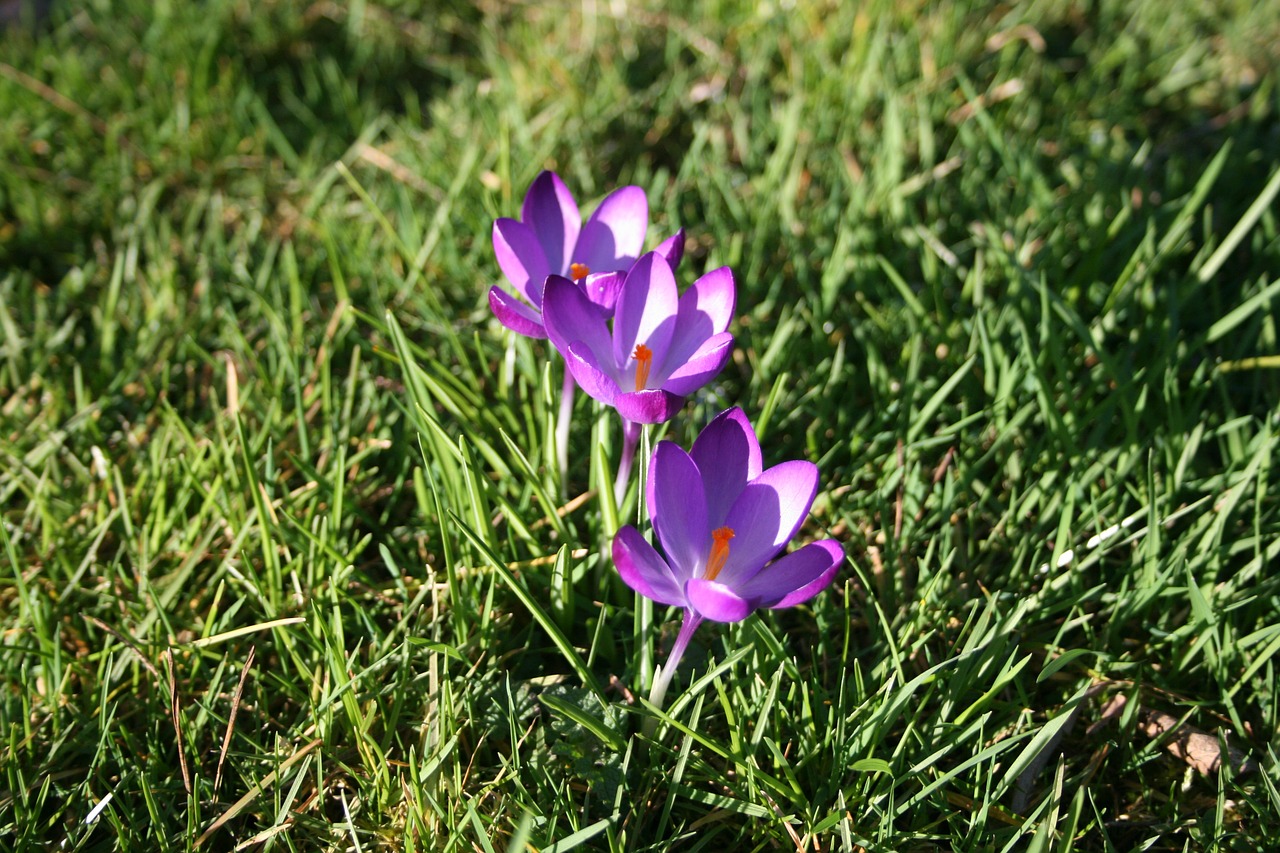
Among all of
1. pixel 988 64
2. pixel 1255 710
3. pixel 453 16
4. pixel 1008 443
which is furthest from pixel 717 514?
pixel 453 16

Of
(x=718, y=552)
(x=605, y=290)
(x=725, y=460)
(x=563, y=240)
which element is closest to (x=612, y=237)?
(x=563, y=240)

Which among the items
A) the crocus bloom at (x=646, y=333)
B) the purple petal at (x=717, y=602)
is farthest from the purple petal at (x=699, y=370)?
the purple petal at (x=717, y=602)

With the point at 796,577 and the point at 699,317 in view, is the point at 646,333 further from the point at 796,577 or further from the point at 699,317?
the point at 796,577

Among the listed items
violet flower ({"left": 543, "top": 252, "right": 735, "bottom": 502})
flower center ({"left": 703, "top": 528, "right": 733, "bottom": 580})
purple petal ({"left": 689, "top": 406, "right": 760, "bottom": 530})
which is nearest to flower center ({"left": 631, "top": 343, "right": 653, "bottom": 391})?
violet flower ({"left": 543, "top": 252, "right": 735, "bottom": 502})

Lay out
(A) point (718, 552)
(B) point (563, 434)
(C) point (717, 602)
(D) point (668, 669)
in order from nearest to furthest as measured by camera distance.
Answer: (C) point (717, 602)
(A) point (718, 552)
(D) point (668, 669)
(B) point (563, 434)

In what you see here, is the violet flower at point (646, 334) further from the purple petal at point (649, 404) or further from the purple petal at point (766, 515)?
the purple petal at point (766, 515)

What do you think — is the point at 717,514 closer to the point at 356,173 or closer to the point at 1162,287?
the point at 1162,287
